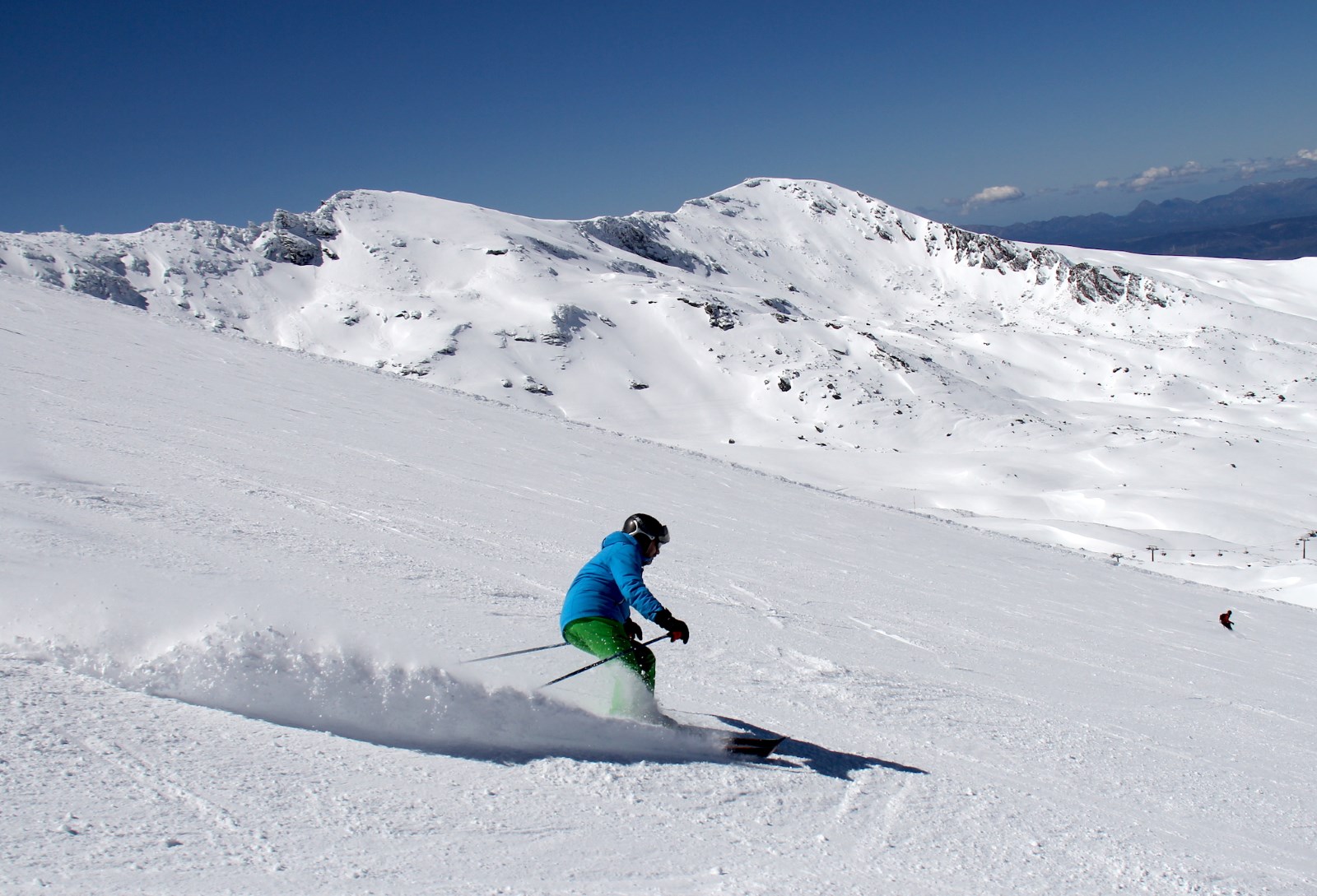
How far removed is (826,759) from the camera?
5.50 m

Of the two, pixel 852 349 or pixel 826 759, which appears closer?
pixel 826 759

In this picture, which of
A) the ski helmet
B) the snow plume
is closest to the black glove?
the ski helmet

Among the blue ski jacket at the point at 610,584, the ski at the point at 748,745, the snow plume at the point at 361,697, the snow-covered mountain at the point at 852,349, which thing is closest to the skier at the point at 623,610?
the blue ski jacket at the point at 610,584

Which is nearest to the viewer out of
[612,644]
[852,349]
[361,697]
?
[361,697]

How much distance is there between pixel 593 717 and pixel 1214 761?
5511mm

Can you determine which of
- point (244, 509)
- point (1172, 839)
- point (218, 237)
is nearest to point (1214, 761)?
point (1172, 839)

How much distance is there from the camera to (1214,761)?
707cm

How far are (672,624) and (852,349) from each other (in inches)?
2763

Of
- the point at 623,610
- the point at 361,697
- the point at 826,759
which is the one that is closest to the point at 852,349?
the point at 826,759

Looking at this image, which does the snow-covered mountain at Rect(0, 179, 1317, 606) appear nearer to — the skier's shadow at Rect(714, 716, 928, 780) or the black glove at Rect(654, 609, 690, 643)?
the skier's shadow at Rect(714, 716, 928, 780)

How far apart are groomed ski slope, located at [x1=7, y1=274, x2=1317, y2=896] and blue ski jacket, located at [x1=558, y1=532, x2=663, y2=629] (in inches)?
19.6

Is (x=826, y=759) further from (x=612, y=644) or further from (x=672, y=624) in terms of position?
(x=612, y=644)

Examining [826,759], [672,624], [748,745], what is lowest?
[826,759]

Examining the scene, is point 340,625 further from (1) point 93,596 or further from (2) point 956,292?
(2) point 956,292
